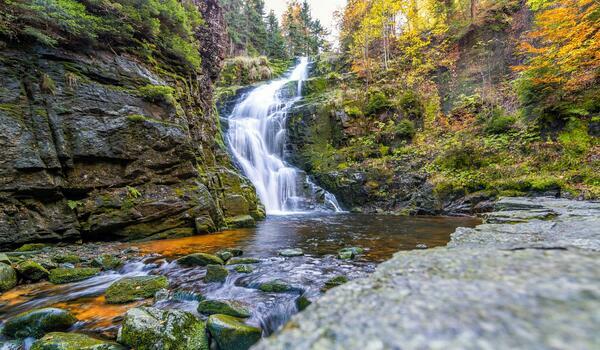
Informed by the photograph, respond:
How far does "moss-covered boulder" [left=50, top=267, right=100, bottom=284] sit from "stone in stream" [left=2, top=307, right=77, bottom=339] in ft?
4.84

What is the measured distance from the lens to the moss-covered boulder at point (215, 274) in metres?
4.45

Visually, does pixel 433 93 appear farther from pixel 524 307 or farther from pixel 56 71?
pixel 524 307

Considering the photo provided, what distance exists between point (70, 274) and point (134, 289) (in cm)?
157

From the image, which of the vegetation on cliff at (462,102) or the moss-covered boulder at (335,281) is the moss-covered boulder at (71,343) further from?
the vegetation on cliff at (462,102)

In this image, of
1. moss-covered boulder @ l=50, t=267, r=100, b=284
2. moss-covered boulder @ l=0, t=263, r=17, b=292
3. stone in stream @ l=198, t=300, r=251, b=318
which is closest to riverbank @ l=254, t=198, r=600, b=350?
stone in stream @ l=198, t=300, r=251, b=318

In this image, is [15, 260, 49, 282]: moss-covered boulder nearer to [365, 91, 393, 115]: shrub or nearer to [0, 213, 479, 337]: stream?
[0, 213, 479, 337]: stream

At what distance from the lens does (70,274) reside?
4.66 meters

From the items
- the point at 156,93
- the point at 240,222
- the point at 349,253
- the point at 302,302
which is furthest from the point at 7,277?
the point at 240,222

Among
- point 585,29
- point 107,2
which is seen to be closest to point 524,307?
point 107,2

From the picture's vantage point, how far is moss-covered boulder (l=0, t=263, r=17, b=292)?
4.15 metres

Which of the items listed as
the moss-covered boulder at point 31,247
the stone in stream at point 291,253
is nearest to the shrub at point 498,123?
the stone in stream at point 291,253

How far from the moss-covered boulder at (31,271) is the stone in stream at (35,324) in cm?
166

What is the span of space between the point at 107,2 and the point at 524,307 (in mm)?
10823

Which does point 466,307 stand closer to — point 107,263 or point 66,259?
point 107,263
